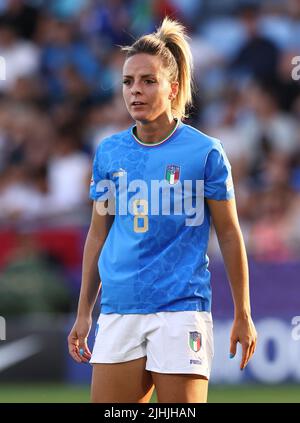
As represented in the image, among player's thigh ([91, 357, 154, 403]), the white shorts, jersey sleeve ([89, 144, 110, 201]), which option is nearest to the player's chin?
jersey sleeve ([89, 144, 110, 201])

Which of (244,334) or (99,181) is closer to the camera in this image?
(244,334)

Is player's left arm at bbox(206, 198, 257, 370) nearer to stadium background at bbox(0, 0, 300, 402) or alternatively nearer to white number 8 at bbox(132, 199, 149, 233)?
white number 8 at bbox(132, 199, 149, 233)

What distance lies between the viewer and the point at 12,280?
10469mm

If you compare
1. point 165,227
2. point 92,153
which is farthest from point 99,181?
point 92,153

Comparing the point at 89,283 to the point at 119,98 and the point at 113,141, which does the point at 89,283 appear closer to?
the point at 113,141

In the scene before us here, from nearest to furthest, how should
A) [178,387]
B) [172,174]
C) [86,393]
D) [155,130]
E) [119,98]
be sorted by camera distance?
Result: 1. [178,387]
2. [172,174]
3. [155,130]
4. [86,393]
5. [119,98]

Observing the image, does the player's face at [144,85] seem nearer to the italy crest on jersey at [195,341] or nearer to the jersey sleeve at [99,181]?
the jersey sleeve at [99,181]

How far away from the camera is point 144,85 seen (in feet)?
14.5

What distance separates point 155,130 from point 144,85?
0.66 feet


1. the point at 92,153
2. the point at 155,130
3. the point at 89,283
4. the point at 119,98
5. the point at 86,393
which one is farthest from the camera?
the point at 119,98

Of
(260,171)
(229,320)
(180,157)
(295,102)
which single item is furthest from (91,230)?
(295,102)

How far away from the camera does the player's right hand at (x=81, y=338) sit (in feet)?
15.0

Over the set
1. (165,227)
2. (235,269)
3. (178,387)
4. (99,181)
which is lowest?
(178,387)

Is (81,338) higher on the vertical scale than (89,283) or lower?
lower
